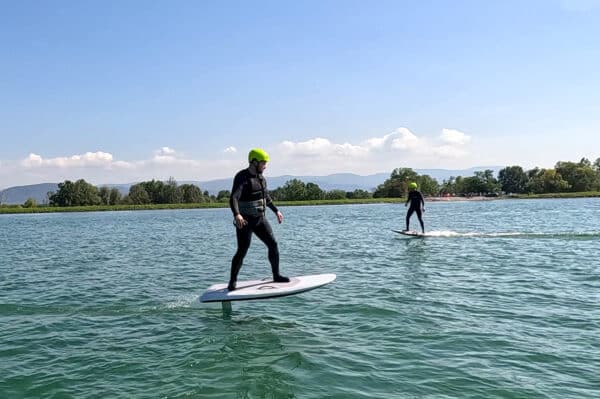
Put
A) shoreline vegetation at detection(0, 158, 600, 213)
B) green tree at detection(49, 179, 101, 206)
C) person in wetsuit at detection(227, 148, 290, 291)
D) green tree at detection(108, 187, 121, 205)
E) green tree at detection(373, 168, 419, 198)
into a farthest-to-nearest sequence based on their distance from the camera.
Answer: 1. green tree at detection(108, 187, 121, 205)
2. green tree at detection(373, 168, 419, 198)
3. green tree at detection(49, 179, 101, 206)
4. shoreline vegetation at detection(0, 158, 600, 213)
5. person in wetsuit at detection(227, 148, 290, 291)

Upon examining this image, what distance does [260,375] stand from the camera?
687 cm

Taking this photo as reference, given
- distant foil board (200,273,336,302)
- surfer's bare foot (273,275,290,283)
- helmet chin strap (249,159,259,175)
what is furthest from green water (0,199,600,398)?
helmet chin strap (249,159,259,175)

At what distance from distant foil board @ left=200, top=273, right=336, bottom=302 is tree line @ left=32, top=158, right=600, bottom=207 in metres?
159

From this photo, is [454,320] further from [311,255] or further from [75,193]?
[75,193]

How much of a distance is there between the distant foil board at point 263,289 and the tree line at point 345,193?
158752 millimetres

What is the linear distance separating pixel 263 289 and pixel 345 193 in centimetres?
17244

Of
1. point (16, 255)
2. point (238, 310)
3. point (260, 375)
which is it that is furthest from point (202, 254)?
point (260, 375)

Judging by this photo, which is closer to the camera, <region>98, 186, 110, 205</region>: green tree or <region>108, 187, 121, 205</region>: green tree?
<region>98, 186, 110, 205</region>: green tree

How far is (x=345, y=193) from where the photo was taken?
181375mm

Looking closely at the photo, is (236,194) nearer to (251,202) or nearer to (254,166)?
(251,202)

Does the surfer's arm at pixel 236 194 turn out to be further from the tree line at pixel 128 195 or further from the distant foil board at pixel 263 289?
the tree line at pixel 128 195

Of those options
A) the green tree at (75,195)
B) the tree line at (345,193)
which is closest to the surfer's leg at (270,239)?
the tree line at (345,193)

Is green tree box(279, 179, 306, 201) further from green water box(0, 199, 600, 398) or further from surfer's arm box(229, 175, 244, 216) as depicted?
surfer's arm box(229, 175, 244, 216)

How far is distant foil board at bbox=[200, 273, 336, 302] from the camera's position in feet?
32.1
